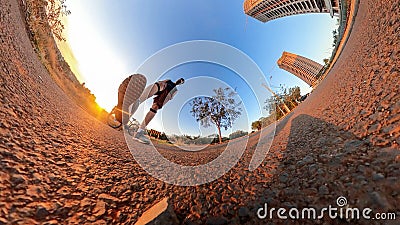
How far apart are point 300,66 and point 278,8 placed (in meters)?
18.3

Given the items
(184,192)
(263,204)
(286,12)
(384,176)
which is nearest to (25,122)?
(184,192)

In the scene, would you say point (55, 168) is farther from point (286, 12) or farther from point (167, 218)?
point (286, 12)

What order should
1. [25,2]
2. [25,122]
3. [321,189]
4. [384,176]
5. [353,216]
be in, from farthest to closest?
[25,2] → [25,122] → [321,189] → [384,176] → [353,216]

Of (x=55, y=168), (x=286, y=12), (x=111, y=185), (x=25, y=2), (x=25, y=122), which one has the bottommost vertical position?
(x=111, y=185)

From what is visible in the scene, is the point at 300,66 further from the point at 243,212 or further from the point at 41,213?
the point at 41,213

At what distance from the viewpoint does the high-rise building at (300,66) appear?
153 feet

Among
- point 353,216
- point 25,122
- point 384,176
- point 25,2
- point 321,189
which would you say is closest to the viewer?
point 353,216

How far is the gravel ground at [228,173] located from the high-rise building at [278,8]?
4320 cm

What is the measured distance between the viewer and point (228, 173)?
206cm

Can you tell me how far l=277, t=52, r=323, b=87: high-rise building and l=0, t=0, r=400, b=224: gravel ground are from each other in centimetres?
5165

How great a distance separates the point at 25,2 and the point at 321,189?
385 inches

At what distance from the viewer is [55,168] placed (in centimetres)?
148

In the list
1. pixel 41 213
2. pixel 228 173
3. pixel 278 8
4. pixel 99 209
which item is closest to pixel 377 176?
pixel 228 173

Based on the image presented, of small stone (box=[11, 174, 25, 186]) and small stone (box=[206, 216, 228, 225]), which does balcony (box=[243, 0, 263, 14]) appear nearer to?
small stone (box=[206, 216, 228, 225])
